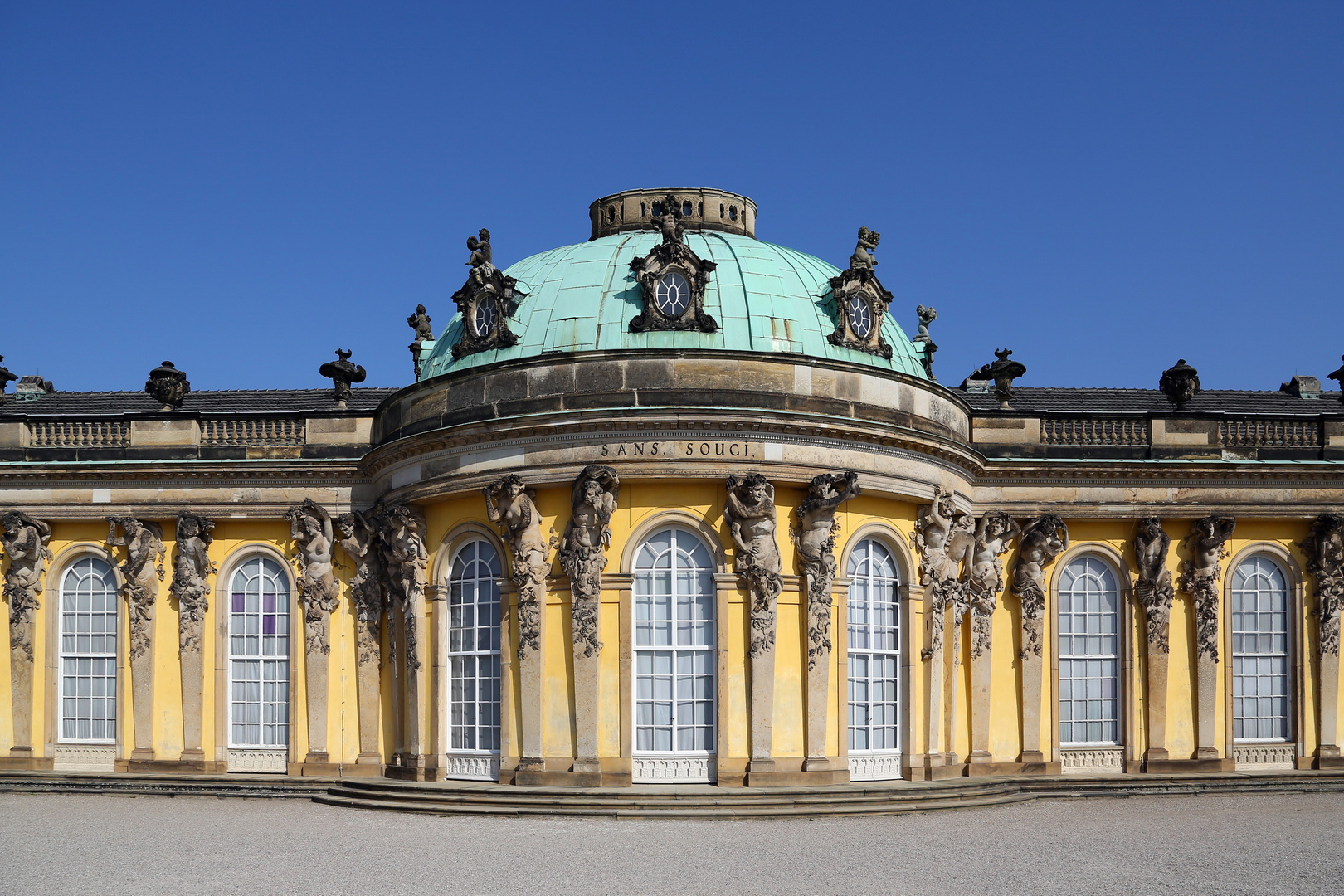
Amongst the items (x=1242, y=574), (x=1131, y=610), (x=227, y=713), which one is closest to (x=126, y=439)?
(x=227, y=713)

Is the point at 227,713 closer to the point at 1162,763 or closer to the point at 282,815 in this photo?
the point at 282,815

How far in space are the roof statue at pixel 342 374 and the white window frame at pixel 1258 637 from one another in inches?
747

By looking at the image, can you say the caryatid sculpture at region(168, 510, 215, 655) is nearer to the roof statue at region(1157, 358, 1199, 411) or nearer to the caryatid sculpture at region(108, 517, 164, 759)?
the caryatid sculpture at region(108, 517, 164, 759)

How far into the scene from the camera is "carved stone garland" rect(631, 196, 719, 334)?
28.0m

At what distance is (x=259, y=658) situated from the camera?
3148cm

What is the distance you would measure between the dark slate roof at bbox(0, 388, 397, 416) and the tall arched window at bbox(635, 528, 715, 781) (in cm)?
1200

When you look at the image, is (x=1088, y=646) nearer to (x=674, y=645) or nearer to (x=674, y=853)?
(x=674, y=645)

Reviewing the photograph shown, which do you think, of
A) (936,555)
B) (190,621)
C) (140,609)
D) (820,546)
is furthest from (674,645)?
(140,609)

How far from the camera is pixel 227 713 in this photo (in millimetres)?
31312

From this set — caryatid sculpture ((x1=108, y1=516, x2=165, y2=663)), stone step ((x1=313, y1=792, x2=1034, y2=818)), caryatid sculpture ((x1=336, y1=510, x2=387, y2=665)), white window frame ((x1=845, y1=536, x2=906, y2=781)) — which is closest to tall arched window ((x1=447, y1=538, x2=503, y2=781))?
stone step ((x1=313, y1=792, x2=1034, y2=818))

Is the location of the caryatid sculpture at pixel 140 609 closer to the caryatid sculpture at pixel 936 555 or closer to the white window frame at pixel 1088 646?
→ the caryatid sculpture at pixel 936 555

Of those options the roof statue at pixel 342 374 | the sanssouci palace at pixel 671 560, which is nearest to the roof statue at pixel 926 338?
the sanssouci palace at pixel 671 560

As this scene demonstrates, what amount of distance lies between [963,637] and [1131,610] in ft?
11.9

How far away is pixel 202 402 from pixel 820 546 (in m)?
17.7
